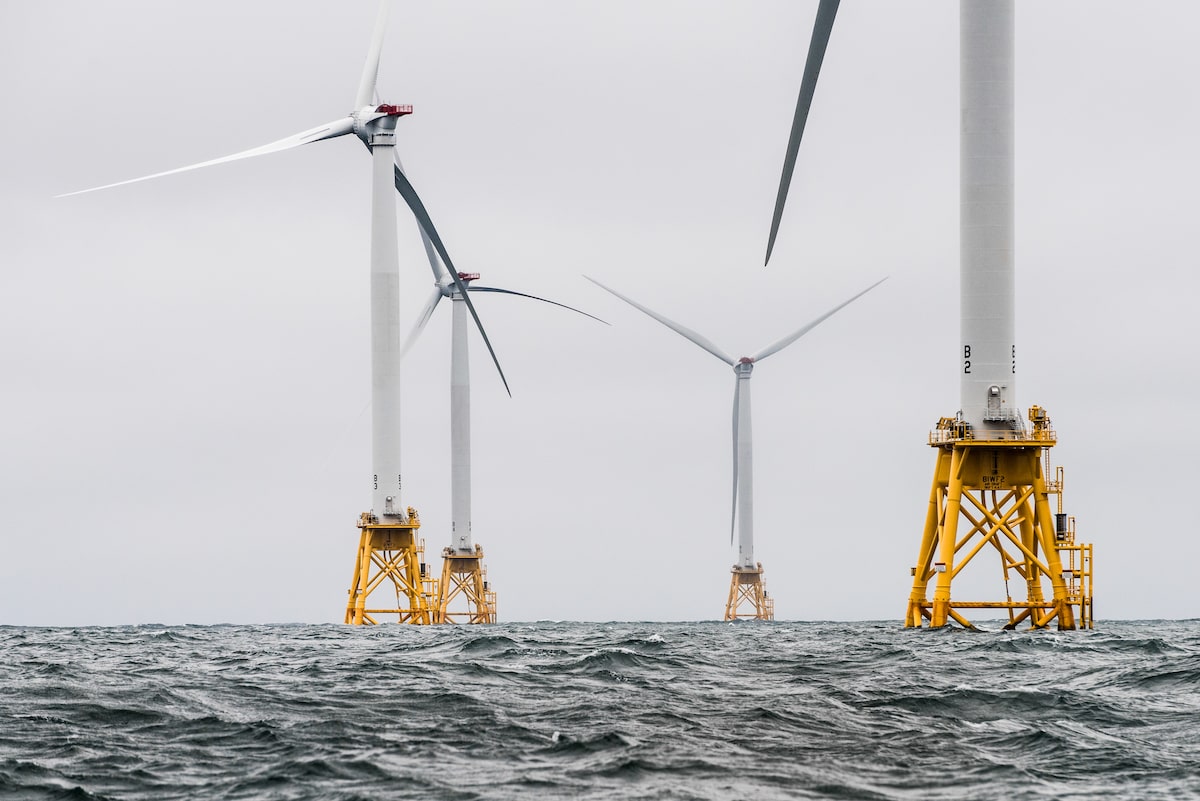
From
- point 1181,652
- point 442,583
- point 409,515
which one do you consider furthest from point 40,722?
point 442,583

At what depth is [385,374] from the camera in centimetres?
11588

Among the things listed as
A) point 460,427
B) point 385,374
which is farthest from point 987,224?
point 460,427

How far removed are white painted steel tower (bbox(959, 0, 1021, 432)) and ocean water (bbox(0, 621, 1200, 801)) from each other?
19.0 meters

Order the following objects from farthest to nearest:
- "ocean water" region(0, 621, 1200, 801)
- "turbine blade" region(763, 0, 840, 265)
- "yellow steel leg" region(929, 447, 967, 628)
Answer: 1. "yellow steel leg" region(929, 447, 967, 628)
2. "turbine blade" region(763, 0, 840, 265)
3. "ocean water" region(0, 621, 1200, 801)

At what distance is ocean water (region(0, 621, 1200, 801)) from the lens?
2022cm

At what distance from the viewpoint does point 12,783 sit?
20422 mm

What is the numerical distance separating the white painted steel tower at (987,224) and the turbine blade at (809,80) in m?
21.5

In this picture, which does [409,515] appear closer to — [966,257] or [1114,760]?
[966,257]

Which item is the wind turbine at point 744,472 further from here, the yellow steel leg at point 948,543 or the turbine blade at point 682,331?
the yellow steel leg at point 948,543

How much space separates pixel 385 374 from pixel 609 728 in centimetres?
9266

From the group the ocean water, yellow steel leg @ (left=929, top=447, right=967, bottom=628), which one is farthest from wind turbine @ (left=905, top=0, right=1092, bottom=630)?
the ocean water

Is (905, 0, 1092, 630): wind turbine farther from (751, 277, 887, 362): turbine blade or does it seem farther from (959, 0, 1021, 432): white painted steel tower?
(751, 277, 887, 362): turbine blade

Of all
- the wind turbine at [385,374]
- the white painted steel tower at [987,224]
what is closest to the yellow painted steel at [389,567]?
the wind turbine at [385,374]

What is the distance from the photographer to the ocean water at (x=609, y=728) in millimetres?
20219
